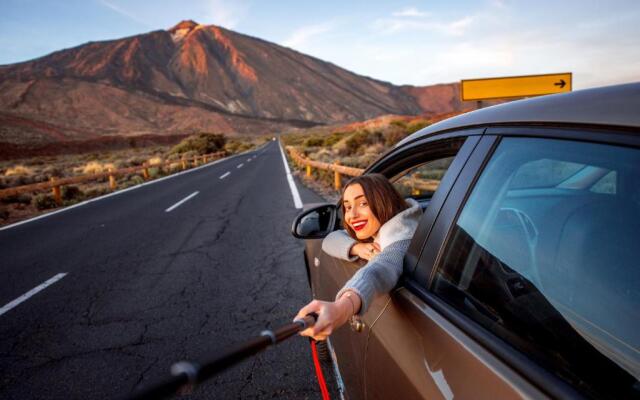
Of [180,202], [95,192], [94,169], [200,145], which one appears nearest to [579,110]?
[180,202]

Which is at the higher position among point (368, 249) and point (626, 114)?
point (626, 114)

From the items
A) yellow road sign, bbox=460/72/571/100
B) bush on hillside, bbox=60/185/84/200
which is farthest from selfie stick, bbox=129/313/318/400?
bush on hillside, bbox=60/185/84/200

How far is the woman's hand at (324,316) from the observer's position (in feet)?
3.32

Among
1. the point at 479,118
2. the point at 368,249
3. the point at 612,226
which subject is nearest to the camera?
the point at 612,226

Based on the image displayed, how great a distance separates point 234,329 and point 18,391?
155 cm

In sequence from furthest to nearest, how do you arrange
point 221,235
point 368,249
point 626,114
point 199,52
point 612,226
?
point 199,52
point 221,235
point 368,249
point 612,226
point 626,114

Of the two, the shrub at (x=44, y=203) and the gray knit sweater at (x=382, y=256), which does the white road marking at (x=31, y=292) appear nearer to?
the gray knit sweater at (x=382, y=256)

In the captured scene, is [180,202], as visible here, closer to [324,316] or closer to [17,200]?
[17,200]

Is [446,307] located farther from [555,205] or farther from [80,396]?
[80,396]

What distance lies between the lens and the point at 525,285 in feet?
3.49

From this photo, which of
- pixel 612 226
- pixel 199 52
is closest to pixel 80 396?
pixel 612 226

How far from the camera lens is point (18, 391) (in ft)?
8.72

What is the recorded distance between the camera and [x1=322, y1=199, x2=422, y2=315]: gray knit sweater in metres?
1.24

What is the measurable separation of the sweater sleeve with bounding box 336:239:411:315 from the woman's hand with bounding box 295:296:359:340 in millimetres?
117
